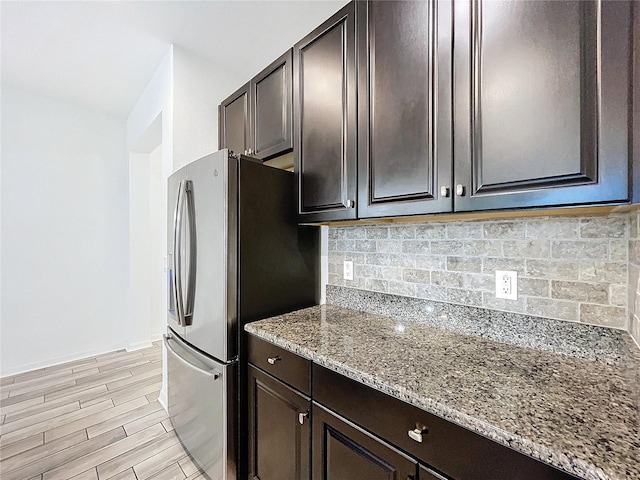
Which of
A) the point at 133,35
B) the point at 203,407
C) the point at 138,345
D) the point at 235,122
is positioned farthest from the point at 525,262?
the point at 138,345

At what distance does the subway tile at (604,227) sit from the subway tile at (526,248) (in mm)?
117

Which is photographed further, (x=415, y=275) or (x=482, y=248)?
(x=415, y=275)

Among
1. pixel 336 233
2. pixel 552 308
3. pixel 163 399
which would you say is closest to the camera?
pixel 552 308

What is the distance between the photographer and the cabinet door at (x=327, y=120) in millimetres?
1383

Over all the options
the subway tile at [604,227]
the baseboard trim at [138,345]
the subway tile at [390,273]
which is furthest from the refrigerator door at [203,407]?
the baseboard trim at [138,345]

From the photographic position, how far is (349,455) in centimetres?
98

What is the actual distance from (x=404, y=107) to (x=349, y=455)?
131 cm

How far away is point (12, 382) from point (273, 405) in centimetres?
309

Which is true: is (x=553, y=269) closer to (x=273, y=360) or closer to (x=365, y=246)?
(x=365, y=246)

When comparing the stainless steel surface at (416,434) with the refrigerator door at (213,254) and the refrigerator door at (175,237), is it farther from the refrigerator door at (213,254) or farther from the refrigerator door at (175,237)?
the refrigerator door at (175,237)

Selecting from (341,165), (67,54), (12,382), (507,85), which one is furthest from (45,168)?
(507,85)

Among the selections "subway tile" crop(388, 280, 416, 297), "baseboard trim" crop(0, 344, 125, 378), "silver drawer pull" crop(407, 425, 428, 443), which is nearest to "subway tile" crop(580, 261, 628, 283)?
"subway tile" crop(388, 280, 416, 297)

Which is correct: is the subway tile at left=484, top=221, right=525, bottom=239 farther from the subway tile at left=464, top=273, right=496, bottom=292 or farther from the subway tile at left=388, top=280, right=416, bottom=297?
the subway tile at left=388, top=280, right=416, bottom=297

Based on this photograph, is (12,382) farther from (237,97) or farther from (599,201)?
(599,201)
